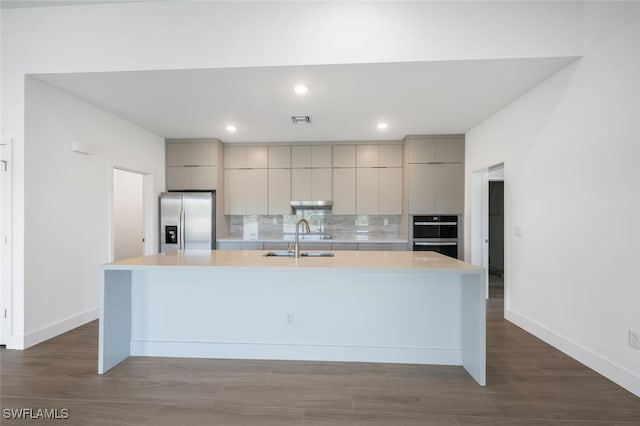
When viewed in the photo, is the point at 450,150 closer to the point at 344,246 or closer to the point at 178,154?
the point at 344,246

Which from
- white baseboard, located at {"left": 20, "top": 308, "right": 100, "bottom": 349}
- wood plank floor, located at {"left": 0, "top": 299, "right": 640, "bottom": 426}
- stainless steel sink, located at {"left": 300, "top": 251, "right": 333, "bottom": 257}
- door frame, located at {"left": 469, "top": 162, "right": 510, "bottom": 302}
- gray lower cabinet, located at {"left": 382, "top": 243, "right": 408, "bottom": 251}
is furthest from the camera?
gray lower cabinet, located at {"left": 382, "top": 243, "right": 408, "bottom": 251}

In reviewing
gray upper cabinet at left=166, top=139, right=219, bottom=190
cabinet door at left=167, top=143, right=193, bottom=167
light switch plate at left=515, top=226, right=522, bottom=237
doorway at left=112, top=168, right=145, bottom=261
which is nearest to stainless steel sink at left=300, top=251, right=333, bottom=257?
light switch plate at left=515, top=226, right=522, bottom=237

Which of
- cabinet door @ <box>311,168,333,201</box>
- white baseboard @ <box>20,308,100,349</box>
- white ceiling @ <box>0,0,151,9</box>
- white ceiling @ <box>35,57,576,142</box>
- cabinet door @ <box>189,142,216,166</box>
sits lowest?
white baseboard @ <box>20,308,100,349</box>

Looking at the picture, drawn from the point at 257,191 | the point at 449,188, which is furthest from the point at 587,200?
the point at 257,191

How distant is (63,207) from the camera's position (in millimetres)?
3268

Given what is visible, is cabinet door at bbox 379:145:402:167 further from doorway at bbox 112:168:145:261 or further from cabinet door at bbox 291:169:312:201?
doorway at bbox 112:168:145:261

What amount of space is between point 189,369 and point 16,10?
3.58m

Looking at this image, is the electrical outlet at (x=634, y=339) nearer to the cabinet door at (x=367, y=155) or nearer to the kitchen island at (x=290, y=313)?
the kitchen island at (x=290, y=313)

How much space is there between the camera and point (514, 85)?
308 cm

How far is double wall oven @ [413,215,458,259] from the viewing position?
4953 mm

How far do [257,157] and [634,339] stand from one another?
500cm

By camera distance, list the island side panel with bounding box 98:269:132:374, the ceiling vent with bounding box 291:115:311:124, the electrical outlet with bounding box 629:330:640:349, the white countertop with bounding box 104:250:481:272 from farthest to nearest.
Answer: the ceiling vent with bounding box 291:115:311:124 < the island side panel with bounding box 98:269:132:374 < the white countertop with bounding box 104:250:481:272 < the electrical outlet with bounding box 629:330:640:349

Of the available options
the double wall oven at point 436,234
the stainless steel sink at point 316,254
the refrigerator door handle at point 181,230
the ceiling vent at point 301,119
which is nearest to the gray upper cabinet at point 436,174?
the double wall oven at point 436,234

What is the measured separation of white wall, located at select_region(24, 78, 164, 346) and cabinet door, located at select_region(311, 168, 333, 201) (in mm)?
2855
